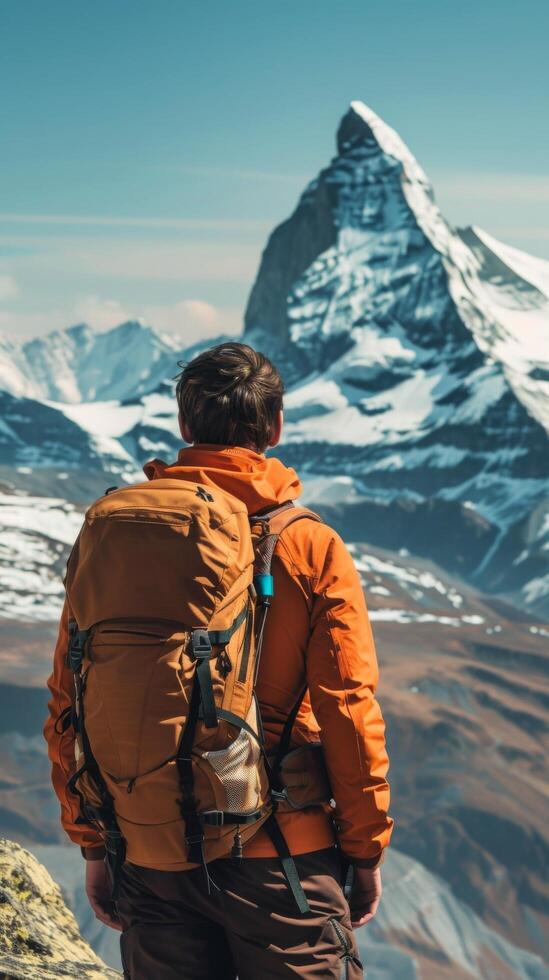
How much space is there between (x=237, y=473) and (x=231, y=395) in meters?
0.44

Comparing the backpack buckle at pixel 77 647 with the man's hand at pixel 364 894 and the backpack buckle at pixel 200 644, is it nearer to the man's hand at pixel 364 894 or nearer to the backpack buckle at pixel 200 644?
the backpack buckle at pixel 200 644

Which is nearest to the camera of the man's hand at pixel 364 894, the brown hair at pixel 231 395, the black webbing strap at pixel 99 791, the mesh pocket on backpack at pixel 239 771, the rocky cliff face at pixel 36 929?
the mesh pocket on backpack at pixel 239 771

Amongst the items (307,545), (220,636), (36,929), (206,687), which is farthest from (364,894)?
(36,929)

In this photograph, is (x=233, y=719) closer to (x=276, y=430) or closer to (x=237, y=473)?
(x=237, y=473)

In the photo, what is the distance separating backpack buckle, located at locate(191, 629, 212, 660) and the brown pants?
1152 millimetres

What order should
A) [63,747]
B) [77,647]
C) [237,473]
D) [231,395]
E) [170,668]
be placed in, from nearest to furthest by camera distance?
1. [170,668]
2. [77,647]
3. [237,473]
4. [231,395]
5. [63,747]

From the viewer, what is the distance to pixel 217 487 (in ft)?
19.7

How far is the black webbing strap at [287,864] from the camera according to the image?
5.79 metres

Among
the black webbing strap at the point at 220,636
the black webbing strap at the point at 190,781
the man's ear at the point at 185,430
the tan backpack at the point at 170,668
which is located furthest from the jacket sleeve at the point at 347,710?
the man's ear at the point at 185,430

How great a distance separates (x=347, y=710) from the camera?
5824mm

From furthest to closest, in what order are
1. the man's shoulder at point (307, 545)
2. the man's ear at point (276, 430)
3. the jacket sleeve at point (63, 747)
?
the man's ear at point (276, 430), the jacket sleeve at point (63, 747), the man's shoulder at point (307, 545)

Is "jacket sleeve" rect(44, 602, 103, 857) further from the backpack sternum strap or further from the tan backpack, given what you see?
the backpack sternum strap

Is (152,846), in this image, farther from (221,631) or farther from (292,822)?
(221,631)

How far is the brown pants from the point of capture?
5801mm
